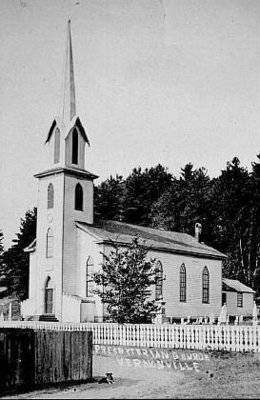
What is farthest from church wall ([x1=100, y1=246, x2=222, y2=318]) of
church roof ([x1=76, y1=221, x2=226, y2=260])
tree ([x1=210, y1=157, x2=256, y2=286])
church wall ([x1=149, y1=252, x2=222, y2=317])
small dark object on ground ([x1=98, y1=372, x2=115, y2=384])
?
small dark object on ground ([x1=98, y1=372, x2=115, y2=384])

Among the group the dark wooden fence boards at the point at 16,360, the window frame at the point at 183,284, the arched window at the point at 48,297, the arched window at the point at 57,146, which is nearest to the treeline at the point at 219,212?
the window frame at the point at 183,284

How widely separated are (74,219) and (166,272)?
8.84 m

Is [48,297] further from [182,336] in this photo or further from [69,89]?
[182,336]

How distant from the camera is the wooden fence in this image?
25.2 meters

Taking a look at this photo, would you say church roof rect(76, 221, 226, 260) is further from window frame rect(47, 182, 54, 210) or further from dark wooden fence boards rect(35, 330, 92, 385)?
dark wooden fence boards rect(35, 330, 92, 385)

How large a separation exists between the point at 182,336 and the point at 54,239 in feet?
72.7

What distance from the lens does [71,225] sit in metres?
47.6

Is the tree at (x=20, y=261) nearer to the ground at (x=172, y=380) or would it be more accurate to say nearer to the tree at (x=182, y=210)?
the tree at (x=182, y=210)

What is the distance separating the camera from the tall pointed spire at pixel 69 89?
164 ft

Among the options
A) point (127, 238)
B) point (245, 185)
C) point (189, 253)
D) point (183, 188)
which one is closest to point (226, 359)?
point (127, 238)

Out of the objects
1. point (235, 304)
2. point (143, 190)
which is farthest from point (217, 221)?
point (143, 190)

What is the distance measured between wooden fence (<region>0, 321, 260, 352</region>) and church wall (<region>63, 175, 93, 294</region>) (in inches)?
616

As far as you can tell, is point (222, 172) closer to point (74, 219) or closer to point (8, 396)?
point (74, 219)

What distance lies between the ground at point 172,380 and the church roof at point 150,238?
66.8ft
